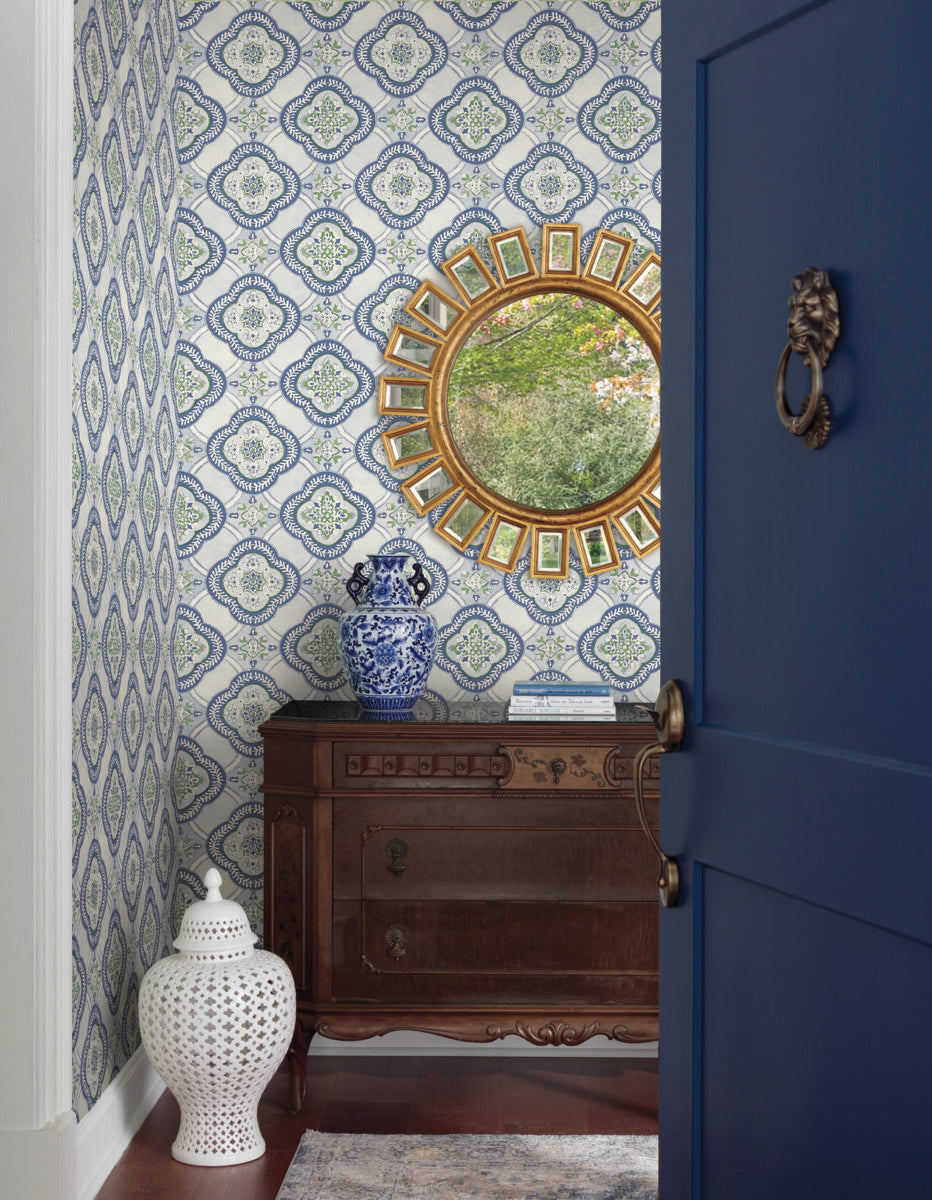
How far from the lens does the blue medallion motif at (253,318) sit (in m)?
3.28

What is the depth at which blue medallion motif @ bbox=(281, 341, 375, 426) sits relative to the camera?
329cm

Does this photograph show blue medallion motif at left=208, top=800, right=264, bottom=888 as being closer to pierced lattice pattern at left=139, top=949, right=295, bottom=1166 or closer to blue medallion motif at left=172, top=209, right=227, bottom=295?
pierced lattice pattern at left=139, top=949, right=295, bottom=1166

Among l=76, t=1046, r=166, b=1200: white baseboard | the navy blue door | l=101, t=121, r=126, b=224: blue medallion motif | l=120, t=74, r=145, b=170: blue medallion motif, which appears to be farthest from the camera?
l=120, t=74, r=145, b=170: blue medallion motif

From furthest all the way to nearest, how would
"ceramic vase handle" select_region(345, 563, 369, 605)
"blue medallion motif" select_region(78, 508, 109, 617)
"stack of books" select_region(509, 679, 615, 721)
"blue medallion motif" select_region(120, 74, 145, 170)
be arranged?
"ceramic vase handle" select_region(345, 563, 369, 605)
"stack of books" select_region(509, 679, 615, 721)
"blue medallion motif" select_region(120, 74, 145, 170)
"blue medallion motif" select_region(78, 508, 109, 617)

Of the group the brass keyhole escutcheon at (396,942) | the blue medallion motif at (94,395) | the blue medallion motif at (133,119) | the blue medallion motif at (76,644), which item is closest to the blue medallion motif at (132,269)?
the blue medallion motif at (133,119)

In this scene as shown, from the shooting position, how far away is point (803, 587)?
1247 mm

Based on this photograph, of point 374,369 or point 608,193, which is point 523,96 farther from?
point 374,369

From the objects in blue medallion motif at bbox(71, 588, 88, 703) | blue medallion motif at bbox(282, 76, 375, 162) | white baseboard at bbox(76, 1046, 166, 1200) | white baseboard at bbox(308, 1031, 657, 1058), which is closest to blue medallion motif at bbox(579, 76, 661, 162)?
blue medallion motif at bbox(282, 76, 375, 162)

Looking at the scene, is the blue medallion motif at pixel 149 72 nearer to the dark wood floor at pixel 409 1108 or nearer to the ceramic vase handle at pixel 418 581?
the ceramic vase handle at pixel 418 581

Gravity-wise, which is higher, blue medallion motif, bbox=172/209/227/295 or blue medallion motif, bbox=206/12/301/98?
blue medallion motif, bbox=206/12/301/98

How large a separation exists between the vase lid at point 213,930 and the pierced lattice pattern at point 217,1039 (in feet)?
0.05

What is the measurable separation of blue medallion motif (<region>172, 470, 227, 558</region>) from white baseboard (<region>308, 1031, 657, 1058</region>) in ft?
4.81

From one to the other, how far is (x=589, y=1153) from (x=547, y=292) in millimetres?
2268

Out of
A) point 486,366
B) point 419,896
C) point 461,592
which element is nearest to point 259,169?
point 486,366
